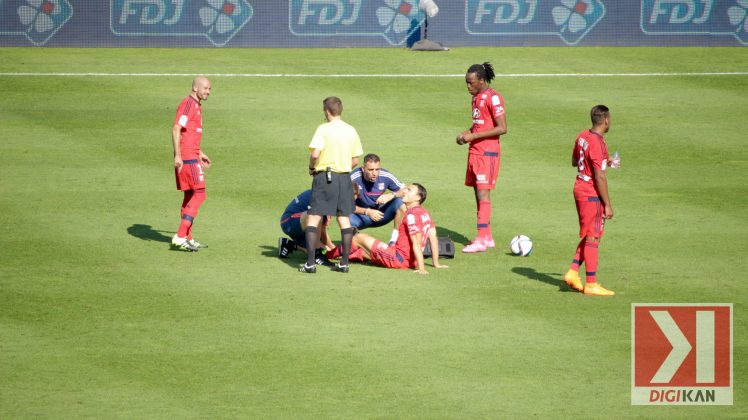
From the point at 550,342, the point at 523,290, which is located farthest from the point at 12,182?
the point at 550,342

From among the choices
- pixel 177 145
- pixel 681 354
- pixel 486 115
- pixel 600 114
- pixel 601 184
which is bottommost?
pixel 681 354

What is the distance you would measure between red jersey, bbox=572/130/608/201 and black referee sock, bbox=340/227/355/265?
267 cm

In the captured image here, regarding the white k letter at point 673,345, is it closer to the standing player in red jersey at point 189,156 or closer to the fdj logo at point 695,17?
the standing player in red jersey at point 189,156

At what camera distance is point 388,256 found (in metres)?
12.7

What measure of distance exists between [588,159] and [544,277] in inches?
65.7

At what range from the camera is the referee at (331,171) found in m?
12.2

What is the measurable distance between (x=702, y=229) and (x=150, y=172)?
29.1 ft

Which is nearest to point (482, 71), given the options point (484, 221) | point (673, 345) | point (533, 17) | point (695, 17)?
point (484, 221)

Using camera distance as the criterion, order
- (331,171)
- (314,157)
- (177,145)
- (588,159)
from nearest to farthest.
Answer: (588,159) → (314,157) → (331,171) → (177,145)

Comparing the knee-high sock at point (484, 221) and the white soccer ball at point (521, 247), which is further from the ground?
the knee-high sock at point (484, 221)

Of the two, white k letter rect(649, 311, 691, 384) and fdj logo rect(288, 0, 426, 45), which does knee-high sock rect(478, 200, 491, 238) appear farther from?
fdj logo rect(288, 0, 426, 45)

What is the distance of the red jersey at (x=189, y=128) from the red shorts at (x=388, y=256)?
8.45 ft

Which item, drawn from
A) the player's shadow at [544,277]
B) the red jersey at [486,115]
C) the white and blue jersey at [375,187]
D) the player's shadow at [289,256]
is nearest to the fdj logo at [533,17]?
the red jersey at [486,115]

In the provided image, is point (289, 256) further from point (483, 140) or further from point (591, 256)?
point (591, 256)
